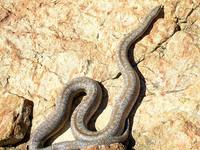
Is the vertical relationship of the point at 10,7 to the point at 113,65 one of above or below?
above

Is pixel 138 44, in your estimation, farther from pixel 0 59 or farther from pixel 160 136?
pixel 0 59

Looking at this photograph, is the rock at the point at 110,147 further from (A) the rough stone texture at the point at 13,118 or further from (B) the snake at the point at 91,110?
(A) the rough stone texture at the point at 13,118

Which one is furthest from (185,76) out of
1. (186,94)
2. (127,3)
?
(127,3)

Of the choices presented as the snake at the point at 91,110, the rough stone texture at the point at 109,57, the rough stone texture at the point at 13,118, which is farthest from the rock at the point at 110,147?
the rough stone texture at the point at 13,118

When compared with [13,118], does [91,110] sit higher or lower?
higher

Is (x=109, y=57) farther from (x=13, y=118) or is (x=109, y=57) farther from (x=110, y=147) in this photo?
Answer: (x=13, y=118)

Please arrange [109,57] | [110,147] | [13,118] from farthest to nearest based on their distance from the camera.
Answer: [109,57] → [13,118] → [110,147]

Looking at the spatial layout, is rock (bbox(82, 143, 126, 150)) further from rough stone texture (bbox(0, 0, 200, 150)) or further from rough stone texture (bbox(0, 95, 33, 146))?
rough stone texture (bbox(0, 95, 33, 146))

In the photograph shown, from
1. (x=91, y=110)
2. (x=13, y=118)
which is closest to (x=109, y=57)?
(x=91, y=110)
